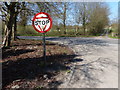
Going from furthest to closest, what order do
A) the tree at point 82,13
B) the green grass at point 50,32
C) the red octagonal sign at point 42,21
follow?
the green grass at point 50,32 → the tree at point 82,13 → the red octagonal sign at point 42,21

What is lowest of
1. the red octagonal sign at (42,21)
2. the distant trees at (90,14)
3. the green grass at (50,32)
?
the red octagonal sign at (42,21)

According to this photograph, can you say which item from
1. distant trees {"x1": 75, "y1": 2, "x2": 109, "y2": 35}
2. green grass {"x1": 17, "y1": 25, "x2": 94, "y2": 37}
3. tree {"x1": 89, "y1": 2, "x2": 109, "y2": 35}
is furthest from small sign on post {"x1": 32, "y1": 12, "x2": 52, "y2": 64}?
tree {"x1": 89, "y1": 2, "x2": 109, "y2": 35}

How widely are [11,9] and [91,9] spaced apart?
71.0 ft

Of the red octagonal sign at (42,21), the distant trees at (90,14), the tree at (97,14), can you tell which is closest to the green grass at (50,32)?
the distant trees at (90,14)

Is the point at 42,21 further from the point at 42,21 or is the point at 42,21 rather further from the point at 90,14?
the point at 90,14

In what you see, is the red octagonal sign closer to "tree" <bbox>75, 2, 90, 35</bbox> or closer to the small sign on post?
the small sign on post

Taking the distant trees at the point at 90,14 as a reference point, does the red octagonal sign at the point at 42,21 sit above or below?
below

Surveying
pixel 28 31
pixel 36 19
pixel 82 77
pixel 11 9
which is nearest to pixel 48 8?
pixel 11 9

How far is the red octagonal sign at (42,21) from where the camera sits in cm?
357

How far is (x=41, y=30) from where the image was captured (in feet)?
12.1

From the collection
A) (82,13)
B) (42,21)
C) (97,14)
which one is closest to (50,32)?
(82,13)

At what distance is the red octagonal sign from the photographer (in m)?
3.57

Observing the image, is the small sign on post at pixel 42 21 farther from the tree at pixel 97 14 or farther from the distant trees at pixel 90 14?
the tree at pixel 97 14

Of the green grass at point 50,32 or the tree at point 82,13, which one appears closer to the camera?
the tree at point 82,13
